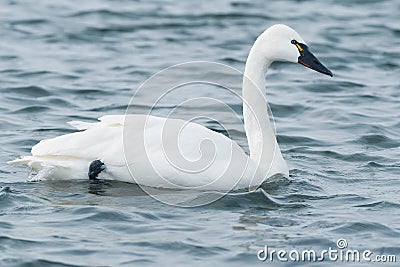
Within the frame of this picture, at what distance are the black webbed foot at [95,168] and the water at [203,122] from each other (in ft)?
0.40

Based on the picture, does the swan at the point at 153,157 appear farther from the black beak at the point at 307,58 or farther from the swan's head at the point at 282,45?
the black beak at the point at 307,58

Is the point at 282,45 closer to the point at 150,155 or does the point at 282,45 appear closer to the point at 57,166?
the point at 150,155

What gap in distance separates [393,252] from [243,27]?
10.4 metres

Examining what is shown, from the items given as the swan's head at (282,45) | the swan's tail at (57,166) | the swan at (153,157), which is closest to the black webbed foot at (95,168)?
the swan at (153,157)

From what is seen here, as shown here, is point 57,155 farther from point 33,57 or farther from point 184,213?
point 33,57

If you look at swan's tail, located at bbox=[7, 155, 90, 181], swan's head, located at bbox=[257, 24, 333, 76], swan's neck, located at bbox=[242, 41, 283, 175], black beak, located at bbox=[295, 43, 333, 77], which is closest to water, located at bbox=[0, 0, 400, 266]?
swan's tail, located at bbox=[7, 155, 90, 181]

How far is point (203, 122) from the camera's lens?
37.5 feet

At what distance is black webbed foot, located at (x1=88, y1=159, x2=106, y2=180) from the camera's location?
322 inches

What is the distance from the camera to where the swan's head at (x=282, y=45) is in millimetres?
8758

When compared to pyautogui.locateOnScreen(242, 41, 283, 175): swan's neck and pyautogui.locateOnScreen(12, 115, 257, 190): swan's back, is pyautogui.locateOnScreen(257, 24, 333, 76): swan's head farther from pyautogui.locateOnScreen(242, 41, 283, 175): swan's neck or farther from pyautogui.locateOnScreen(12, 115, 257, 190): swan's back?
pyautogui.locateOnScreen(12, 115, 257, 190): swan's back

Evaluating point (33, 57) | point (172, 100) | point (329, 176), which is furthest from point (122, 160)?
point (33, 57)

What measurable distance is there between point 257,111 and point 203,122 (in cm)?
257

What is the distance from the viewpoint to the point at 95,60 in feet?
47.9

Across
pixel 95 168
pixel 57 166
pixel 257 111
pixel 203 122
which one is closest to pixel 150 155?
pixel 95 168
